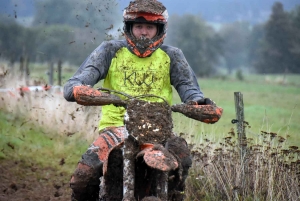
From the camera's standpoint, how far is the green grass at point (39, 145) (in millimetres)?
10523

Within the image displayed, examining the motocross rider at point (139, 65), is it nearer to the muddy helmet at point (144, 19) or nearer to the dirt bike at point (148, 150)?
the muddy helmet at point (144, 19)

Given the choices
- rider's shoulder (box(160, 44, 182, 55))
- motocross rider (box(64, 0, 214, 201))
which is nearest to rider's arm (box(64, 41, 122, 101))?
motocross rider (box(64, 0, 214, 201))

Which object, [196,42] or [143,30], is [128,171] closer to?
[143,30]

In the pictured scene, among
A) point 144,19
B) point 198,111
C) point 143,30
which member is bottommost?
point 198,111

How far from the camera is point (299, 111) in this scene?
19.6m

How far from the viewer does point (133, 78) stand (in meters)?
6.10

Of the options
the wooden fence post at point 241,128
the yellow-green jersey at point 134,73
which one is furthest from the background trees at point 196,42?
the yellow-green jersey at point 134,73

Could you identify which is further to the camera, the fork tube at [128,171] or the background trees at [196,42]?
the background trees at [196,42]

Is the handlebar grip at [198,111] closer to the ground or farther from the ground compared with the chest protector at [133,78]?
closer to the ground

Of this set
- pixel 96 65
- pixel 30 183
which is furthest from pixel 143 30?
pixel 30 183

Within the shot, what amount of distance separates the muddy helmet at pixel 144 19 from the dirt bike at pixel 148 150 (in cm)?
127

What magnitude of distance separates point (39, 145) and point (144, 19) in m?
6.07

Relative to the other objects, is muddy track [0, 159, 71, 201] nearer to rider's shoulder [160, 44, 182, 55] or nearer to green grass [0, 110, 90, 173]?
green grass [0, 110, 90, 173]

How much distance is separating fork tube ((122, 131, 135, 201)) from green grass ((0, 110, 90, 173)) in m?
5.56
